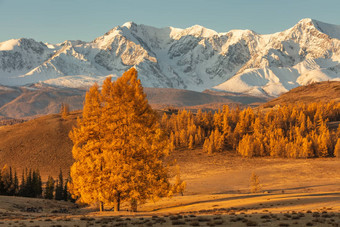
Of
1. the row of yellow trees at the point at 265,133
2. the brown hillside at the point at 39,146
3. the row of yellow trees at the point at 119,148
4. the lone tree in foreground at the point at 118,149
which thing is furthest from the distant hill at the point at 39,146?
the lone tree in foreground at the point at 118,149

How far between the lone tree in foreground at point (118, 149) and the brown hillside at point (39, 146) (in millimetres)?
104363

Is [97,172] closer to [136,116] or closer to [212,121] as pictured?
[136,116]

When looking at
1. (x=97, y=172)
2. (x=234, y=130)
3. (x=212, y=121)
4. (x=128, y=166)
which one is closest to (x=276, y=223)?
(x=128, y=166)

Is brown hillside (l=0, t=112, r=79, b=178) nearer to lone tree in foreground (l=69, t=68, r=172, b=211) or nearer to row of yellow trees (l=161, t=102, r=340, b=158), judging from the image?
row of yellow trees (l=161, t=102, r=340, b=158)

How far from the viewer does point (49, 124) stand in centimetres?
18262

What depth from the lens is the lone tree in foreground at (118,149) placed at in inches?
1341

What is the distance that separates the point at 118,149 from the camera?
34938mm

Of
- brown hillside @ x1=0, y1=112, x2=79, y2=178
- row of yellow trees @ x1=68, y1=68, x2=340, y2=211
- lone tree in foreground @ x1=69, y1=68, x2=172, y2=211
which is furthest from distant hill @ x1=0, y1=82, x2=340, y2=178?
lone tree in foreground @ x1=69, y1=68, x2=172, y2=211

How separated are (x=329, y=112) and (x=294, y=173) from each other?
3492 inches

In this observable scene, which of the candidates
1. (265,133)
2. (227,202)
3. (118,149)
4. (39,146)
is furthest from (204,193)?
(39,146)

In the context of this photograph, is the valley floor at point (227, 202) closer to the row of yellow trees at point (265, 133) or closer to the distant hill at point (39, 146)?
the row of yellow trees at point (265, 133)

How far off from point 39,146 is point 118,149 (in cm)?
13543

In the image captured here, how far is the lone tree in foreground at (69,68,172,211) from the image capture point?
34.1 meters

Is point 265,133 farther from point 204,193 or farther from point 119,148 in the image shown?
point 119,148
